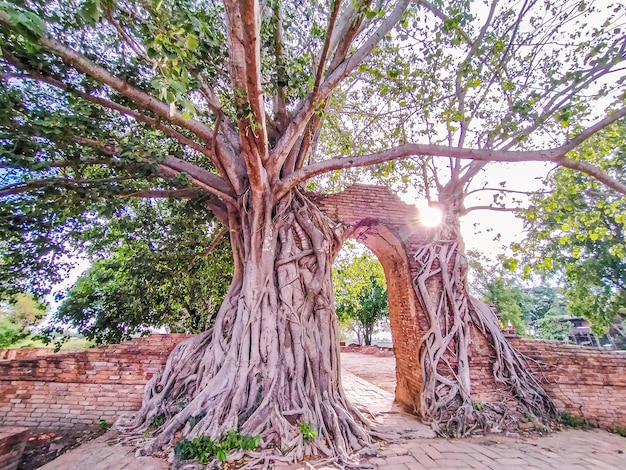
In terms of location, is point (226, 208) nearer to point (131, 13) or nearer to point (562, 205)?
point (131, 13)

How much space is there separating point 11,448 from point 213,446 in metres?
2.29

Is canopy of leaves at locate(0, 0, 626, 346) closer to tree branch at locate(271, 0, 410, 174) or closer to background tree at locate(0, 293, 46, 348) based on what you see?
tree branch at locate(271, 0, 410, 174)

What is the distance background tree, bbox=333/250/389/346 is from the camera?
405 inches

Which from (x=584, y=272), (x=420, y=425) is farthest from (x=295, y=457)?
(x=584, y=272)

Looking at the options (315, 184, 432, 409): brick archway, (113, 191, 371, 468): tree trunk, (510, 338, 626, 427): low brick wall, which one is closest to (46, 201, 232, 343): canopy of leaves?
(113, 191, 371, 468): tree trunk

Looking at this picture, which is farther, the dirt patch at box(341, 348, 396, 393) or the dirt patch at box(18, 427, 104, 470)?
the dirt patch at box(341, 348, 396, 393)

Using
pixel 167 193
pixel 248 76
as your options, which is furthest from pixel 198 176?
pixel 248 76

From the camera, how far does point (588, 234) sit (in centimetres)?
528

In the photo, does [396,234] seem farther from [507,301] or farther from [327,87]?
[507,301]

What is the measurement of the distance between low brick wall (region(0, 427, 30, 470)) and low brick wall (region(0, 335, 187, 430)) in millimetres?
827

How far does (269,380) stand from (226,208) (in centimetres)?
280

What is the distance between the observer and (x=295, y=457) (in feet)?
9.53

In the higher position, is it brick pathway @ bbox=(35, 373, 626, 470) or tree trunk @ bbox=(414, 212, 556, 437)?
tree trunk @ bbox=(414, 212, 556, 437)

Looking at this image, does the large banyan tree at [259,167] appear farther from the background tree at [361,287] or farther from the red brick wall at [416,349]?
the background tree at [361,287]
